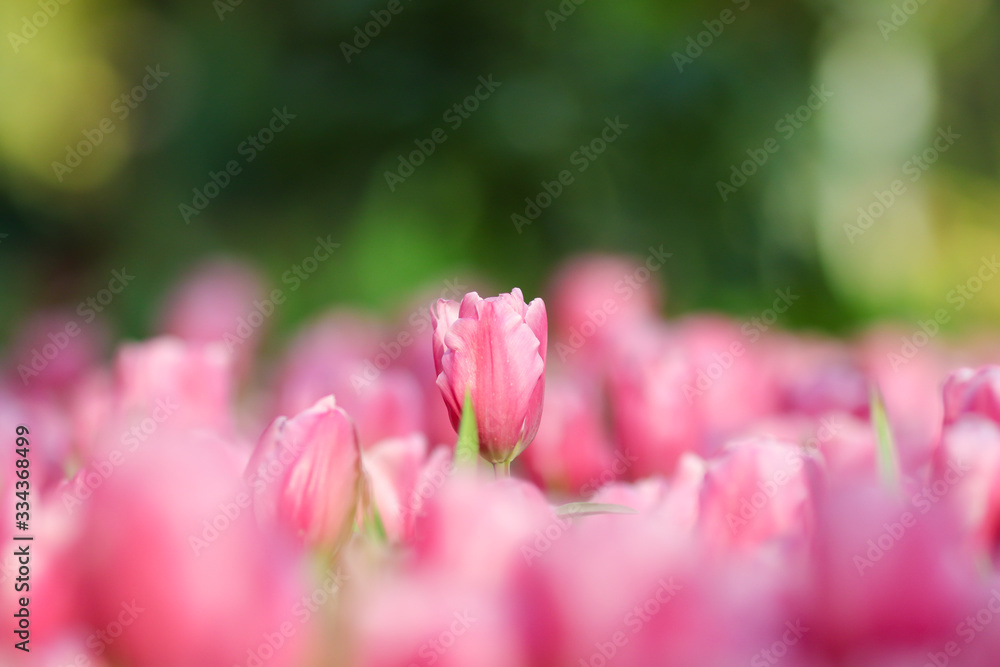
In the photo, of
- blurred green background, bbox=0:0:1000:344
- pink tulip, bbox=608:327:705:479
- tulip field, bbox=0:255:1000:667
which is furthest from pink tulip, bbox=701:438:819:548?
blurred green background, bbox=0:0:1000:344

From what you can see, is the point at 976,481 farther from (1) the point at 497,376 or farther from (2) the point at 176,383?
(2) the point at 176,383

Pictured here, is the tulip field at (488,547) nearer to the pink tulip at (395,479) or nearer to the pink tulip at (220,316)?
the pink tulip at (395,479)

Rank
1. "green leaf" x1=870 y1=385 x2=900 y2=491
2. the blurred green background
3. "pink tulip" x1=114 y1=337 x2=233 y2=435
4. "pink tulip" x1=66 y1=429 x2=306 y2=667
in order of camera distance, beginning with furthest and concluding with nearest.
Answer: the blurred green background, "pink tulip" x1=114 y1=337 x2=233 y2=435, "green leaf" x1=870 y1=385 x2=900 y2=491, "pink tulip" x1=66 y1=429 x2=306 y2=667

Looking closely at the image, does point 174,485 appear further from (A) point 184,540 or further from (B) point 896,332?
(B) point 896,332

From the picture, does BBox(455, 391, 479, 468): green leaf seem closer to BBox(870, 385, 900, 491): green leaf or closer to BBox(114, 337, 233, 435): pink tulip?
BBox(870, 385, 900, 491): green leaf

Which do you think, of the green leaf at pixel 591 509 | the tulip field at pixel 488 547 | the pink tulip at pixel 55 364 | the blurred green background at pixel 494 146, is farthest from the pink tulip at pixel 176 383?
the blurred green background at pixel 494 146

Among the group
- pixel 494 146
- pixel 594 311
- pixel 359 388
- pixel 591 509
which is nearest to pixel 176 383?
pixel 359 388
